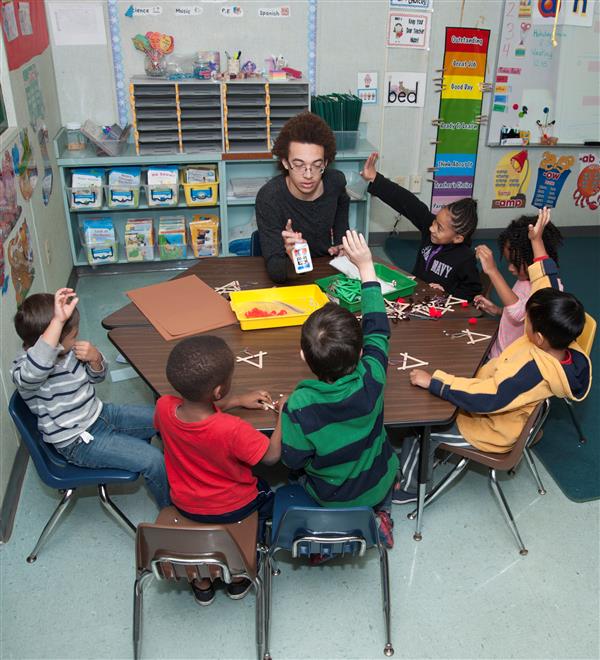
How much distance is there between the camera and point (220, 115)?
426 cm

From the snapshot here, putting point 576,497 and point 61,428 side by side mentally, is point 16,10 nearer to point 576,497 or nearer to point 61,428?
point 61,428

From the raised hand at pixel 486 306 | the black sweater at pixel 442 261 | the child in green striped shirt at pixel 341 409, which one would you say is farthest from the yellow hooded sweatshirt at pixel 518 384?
the black sweater at pixel 442 261

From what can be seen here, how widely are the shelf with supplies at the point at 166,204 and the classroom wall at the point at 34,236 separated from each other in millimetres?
191

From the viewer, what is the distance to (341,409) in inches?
66.4

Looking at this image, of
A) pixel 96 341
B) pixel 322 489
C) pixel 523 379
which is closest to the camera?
pixel 322 489

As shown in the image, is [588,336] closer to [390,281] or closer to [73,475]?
[390,281]

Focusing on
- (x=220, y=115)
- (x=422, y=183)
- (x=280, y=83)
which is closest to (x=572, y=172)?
(x=422, y=183)

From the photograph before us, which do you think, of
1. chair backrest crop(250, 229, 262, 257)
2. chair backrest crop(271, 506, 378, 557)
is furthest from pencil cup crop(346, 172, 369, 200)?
chair backrest crop(271, 506, 378, 557)

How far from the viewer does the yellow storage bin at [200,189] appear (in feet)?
14.4

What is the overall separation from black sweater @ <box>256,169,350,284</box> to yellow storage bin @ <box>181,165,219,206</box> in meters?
1.54

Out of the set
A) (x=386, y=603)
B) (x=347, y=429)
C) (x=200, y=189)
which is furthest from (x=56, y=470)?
(x=200, y=189)

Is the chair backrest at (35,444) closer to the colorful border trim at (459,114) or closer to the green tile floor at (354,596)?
the green tile floor at (354,596)

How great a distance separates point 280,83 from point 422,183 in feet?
4.91

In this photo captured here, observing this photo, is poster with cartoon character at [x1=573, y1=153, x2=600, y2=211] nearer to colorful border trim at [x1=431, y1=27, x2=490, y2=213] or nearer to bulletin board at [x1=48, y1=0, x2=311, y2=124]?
colorful border trim at [x1=431, y1=27, x2=490, y2=213]
